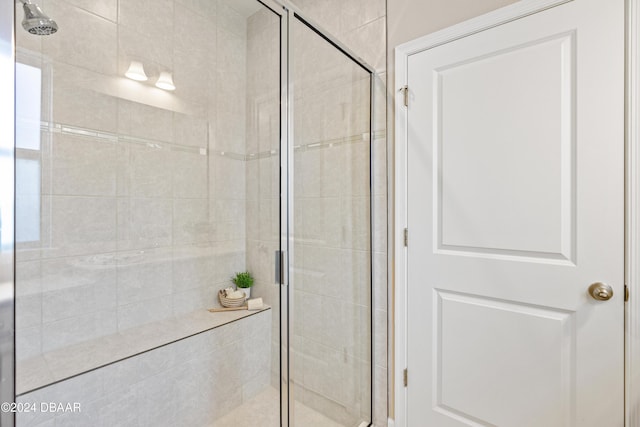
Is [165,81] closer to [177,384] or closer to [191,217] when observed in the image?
[191,217]

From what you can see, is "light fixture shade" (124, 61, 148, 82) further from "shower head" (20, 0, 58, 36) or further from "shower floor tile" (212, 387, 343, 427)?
"shower floor tile" (212, 387, 343, 427)

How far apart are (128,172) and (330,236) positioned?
1121 mm

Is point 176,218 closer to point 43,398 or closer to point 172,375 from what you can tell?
point 172,375

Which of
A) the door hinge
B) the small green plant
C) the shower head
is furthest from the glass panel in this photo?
the shower head

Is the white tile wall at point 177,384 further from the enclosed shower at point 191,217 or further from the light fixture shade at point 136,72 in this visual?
the light fixture shade at point 136,72

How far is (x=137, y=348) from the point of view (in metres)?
1.42

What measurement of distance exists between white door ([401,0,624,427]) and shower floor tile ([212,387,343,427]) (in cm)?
55

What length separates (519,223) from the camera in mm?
1279

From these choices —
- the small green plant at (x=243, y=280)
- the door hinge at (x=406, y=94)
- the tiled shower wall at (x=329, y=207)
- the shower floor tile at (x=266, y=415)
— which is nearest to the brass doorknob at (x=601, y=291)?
the tiled shower wall at (x=329, y=207)

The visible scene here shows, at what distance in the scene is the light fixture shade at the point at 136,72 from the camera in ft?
5.16

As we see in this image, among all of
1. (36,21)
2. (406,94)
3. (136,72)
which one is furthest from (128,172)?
(406,94)

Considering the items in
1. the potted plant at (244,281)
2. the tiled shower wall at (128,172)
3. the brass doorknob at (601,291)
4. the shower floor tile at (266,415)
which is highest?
the tiled shower wall at (128,172)

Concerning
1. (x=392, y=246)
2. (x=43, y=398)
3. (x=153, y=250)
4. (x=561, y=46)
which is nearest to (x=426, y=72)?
(x=561, y=46)

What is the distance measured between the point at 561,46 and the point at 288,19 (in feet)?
3.53
